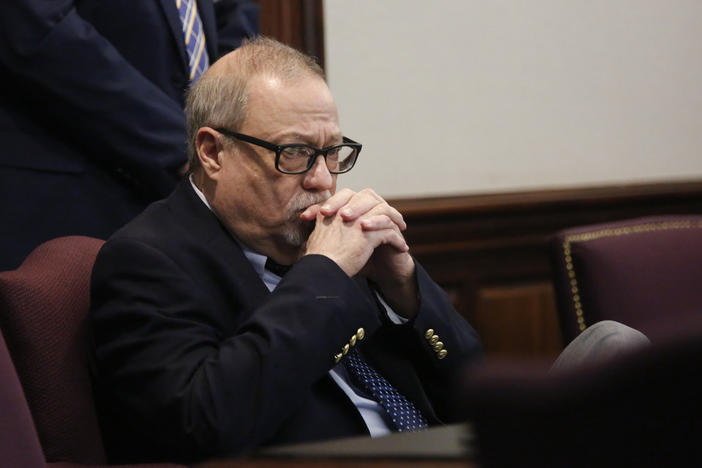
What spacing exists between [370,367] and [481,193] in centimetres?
175

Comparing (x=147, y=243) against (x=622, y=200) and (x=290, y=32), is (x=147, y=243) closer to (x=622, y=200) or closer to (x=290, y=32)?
(x=290, y=32)

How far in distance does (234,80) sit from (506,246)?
1.94 meters

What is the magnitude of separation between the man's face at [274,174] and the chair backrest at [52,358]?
309 mm

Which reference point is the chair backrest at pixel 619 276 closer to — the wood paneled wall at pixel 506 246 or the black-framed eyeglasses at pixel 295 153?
the black-framed eyeglasses at pixel 295 153

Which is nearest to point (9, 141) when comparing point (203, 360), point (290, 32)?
point (203, 360)

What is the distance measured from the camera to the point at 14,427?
3.84 ft

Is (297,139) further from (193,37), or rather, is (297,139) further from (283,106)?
(193,37)

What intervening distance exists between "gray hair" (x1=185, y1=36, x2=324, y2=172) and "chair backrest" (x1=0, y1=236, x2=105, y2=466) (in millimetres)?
348

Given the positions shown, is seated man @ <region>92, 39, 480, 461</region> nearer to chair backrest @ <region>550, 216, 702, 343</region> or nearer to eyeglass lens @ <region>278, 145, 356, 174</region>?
eyeglass lens @ <region>278, 145, 356, 174</region>

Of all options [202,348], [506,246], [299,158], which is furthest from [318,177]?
[506,246]

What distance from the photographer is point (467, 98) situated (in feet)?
10.5

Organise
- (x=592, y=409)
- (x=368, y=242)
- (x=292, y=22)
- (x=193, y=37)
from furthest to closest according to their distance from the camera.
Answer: (x=292, y=22) → (x=193, y=37) → (x=368, y=242) → (x=592, y=409)

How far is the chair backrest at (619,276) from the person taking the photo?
5.90 ft

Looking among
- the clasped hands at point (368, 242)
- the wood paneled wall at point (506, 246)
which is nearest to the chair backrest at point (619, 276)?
the clasped hands at point (368, 242)
